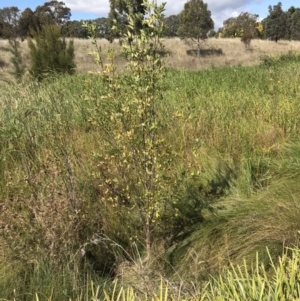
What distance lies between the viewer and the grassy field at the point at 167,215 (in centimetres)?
251

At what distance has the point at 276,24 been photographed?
5147 cm

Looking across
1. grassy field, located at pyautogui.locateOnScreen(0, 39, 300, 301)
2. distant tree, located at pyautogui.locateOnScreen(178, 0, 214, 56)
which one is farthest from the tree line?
grassy field, located at pyautogui.locateOnScreen(0, 39, 300, 301)

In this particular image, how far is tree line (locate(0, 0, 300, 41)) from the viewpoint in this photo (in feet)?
104

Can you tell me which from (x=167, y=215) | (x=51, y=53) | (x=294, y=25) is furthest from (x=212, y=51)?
(x=167, y=215)

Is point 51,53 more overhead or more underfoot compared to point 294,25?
more underfoot

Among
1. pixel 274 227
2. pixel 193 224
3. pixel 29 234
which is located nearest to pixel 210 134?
pixel 193 224

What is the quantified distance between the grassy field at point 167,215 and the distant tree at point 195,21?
103ft

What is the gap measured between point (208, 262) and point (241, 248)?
0.25 m

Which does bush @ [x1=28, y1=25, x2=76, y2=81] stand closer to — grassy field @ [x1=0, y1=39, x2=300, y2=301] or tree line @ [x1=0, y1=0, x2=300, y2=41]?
tree line @ [x1=0, y1=0, x2=300, y2=41]

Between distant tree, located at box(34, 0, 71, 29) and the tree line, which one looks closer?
the tree line

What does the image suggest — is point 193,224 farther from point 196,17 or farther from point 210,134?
point 196,17

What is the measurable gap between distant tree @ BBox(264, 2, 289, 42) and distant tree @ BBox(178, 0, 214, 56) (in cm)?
1749

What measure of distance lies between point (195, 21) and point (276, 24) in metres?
19.7

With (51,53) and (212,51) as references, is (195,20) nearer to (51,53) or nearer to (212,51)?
(212,51)
